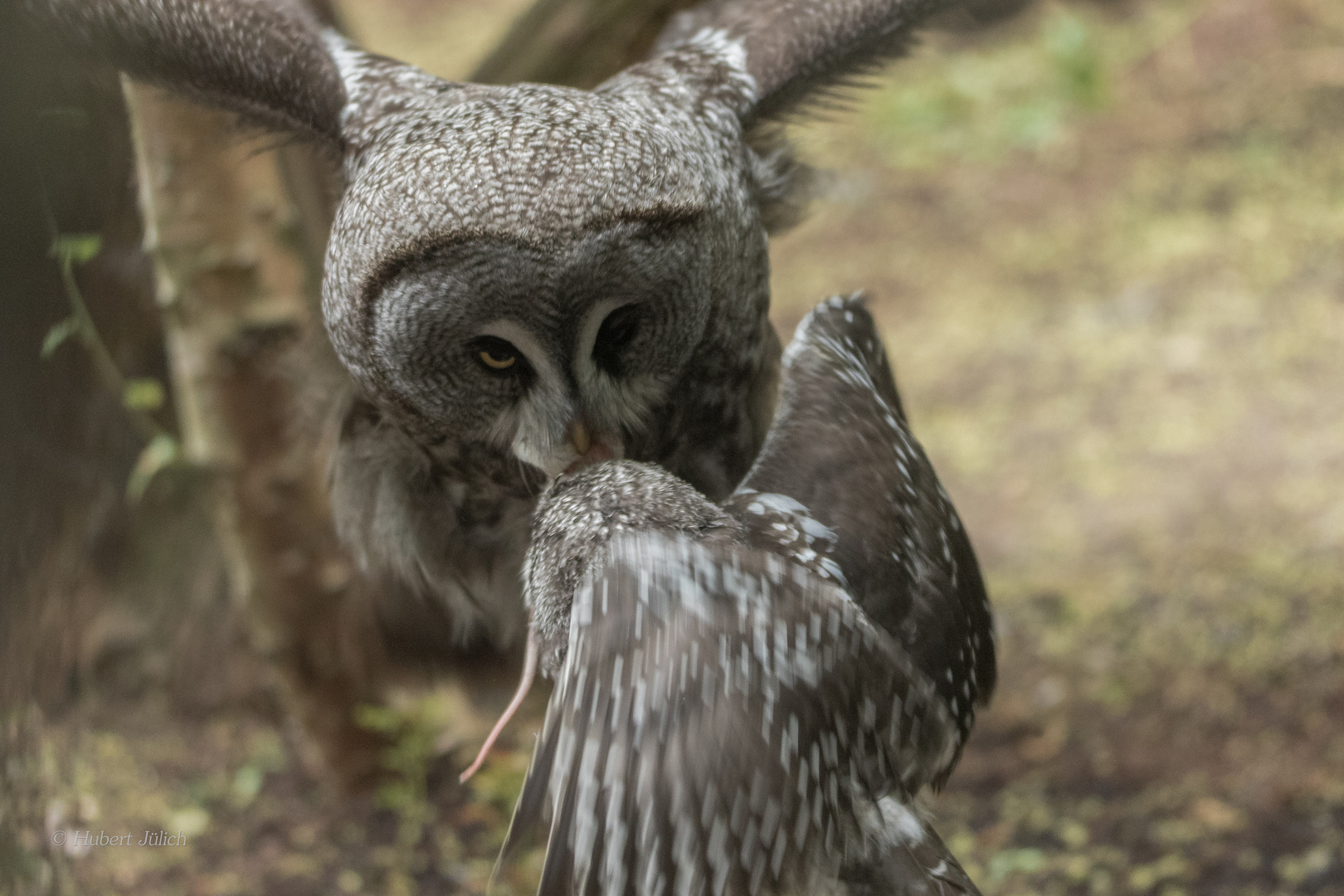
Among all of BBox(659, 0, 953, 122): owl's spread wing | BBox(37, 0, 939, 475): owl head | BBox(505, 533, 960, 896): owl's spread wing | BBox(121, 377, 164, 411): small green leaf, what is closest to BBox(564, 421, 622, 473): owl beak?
BBox(37, 0, 939, 475): owl head

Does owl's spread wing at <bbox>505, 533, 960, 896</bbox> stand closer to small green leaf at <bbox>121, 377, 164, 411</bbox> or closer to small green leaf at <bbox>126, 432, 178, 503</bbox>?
small green leaf at <bbox>126, 432, 178, 503</bbox>

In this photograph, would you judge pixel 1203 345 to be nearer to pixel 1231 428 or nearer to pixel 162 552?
pixel 1231 428

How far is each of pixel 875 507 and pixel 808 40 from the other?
1246 millimetres

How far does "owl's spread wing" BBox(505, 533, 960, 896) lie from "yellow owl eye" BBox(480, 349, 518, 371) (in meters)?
0.65

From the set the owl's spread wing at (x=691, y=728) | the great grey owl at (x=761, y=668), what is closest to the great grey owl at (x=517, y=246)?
the great grey owl at (x=761, y=668)

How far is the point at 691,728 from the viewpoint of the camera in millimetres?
1695

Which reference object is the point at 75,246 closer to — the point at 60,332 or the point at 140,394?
the point at 60,332

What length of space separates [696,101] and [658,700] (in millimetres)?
1533

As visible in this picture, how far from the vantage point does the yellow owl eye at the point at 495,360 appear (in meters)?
2.37

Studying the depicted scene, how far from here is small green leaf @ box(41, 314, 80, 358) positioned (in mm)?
1806

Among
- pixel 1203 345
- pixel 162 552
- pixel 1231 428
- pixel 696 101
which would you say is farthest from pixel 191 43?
pixel 1203 345


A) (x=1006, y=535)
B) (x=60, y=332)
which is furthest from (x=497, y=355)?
(x=1006, y=535)

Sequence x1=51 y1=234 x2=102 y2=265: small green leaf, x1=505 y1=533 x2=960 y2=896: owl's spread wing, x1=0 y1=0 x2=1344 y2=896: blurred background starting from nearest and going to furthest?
x1=505 y1=533 x2=960 y2=896: owl's spread wing < x1=51 y1=234 x2=102 y2=265: small green leaf < x1=0 y1=0 x2=1344 y2=896: blurred background

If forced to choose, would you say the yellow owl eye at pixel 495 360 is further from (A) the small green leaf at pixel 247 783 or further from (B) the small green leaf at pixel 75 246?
(A) the small green leaf at pixel 247 783
